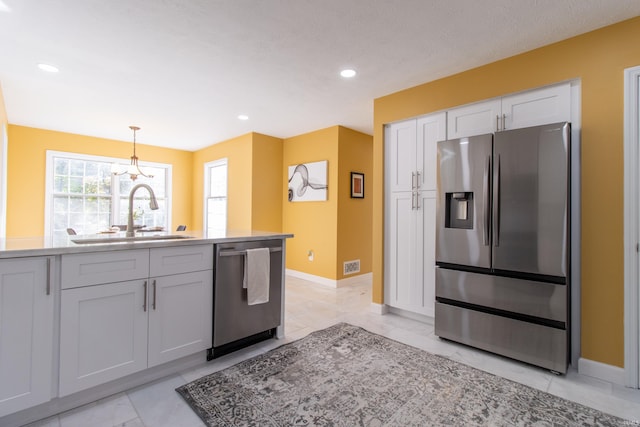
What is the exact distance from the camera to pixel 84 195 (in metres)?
5.66

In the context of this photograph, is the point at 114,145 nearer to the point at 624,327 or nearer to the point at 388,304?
the point at 388,304

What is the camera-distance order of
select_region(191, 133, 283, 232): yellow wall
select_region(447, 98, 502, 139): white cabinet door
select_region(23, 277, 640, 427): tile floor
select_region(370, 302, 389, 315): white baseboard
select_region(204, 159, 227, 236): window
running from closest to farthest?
select_region(23, 277, 640, 427): tile floor, select_region(447, 98, 502, 139): white cabinet door, select_region(370, 302, 389, 315): white baseboard, select_region(191, 133, 283, 232): yellow wall, select_region(204, 159, 227, 236): window

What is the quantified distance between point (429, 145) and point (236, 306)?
2425mm

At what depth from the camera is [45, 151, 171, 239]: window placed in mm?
5344

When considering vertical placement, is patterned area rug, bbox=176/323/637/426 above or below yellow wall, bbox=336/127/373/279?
below

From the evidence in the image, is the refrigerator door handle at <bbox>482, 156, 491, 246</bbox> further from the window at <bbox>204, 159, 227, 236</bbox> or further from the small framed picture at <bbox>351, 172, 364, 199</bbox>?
the window at <bbox>204, 159, 227, 236</bbox>

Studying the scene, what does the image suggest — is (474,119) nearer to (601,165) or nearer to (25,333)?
(601,165)

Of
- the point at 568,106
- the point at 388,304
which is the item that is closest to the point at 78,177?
the point at 388,304

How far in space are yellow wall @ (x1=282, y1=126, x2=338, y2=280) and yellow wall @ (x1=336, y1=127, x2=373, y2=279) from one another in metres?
0.10

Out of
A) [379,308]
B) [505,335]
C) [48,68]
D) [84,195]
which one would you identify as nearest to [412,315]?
[379,308]

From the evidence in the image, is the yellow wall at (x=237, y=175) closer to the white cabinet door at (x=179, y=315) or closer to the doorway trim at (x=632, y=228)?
the white cabinet door at (x=179, y=315)

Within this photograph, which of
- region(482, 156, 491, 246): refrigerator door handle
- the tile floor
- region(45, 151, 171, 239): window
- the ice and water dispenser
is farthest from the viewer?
region(45, 151, 171, 239): window

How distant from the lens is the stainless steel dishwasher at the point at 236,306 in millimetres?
2291

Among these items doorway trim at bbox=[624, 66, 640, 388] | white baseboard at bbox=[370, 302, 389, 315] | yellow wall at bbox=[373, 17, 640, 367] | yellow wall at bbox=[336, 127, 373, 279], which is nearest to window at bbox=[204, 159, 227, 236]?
yellow wall at bbox=[336, 127, 373, 279]
